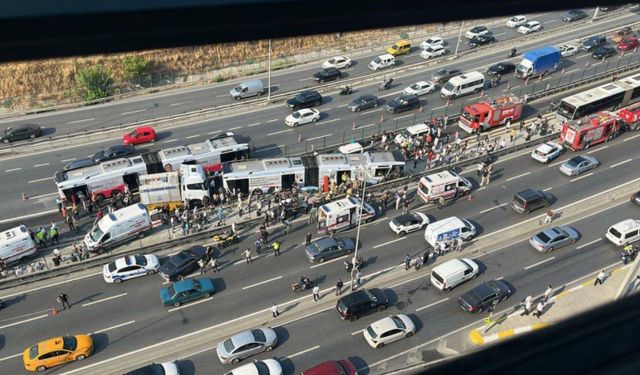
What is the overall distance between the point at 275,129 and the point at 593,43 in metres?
34.0

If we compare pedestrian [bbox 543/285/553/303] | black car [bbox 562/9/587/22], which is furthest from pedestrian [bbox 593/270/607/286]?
black car [bbox 562/9/587/22]

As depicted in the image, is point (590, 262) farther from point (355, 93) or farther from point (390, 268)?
point (355, 93)

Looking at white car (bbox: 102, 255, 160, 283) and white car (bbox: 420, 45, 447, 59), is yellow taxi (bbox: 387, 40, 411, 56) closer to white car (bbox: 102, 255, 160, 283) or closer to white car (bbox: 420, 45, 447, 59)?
white car (bbox: 420, 45, 447, 59)

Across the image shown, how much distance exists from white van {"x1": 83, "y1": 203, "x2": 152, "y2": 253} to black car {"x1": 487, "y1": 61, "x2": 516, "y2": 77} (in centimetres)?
3330

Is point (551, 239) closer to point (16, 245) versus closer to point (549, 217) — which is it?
point (549, 217)

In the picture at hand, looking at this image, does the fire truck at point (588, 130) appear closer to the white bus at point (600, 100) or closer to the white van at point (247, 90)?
the white bus at point (600, 100)

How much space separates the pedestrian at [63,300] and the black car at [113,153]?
12.0 metres

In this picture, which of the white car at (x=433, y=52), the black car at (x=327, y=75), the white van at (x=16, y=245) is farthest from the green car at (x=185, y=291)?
the white car at (x=433, y=52)

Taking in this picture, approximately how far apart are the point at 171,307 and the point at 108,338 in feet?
10.5

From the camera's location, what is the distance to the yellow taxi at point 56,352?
24.8 metres

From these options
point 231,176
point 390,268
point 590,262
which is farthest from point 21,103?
point 590,262

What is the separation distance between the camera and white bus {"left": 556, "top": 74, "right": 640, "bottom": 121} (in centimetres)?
4284

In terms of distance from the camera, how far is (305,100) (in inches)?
1834

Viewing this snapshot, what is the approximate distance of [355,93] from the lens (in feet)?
163
